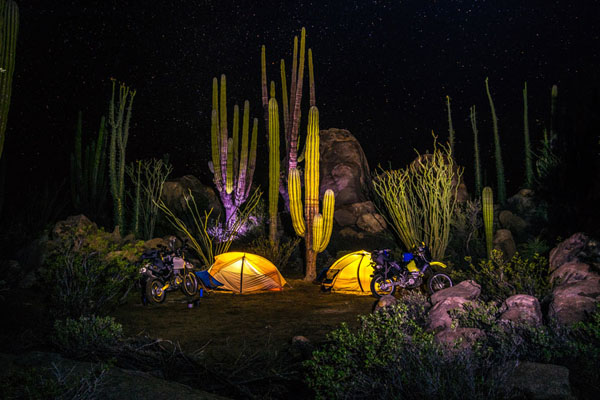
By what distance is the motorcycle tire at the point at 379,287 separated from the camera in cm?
865

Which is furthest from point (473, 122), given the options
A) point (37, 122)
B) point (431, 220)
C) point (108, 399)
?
point (37, 122)

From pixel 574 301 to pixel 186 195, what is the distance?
48.5ft

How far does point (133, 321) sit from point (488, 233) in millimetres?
7515

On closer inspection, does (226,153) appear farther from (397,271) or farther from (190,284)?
(397,271)

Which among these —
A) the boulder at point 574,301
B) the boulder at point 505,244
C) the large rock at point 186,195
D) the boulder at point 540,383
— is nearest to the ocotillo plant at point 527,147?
the boulder at point 505,244

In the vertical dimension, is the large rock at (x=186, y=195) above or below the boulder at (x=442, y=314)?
above

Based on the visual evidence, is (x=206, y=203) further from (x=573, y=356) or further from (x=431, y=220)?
(x=573, y=356)

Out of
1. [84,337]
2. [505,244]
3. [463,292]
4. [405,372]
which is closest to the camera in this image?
[405,372]

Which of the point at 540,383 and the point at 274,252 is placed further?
the point at 274,252

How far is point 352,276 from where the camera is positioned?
9.56 metres

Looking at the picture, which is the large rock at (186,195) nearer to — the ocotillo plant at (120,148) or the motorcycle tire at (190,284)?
the ocotillo plant at (120,148)

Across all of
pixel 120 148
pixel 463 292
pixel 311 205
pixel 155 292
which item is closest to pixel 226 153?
pixel 120 148

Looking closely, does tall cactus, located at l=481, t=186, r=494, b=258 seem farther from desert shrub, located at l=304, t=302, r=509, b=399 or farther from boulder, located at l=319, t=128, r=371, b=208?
boulder, located at l=319, t=128, r=371, b=208

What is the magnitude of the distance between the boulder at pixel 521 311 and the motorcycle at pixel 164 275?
221 inches
